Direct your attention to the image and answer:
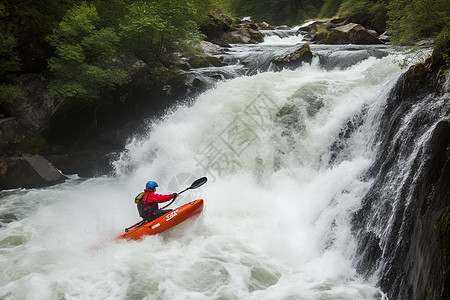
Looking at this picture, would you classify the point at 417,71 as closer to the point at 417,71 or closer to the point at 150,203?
the point at 417,71

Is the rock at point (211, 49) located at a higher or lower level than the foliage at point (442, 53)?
higher

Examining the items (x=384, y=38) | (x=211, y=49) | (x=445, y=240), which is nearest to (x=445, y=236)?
Result: (x=445, y=240)

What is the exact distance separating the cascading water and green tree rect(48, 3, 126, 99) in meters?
2.22

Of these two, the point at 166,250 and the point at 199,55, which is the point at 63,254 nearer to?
the point at 166,250

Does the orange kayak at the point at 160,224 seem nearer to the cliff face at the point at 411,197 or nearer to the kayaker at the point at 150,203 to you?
the kayaker at the point at 150,203

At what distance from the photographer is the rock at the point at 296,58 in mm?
11656

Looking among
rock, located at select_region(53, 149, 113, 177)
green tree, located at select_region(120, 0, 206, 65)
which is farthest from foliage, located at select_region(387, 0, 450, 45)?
rock, located at select_region(53, 149, 113, 177)

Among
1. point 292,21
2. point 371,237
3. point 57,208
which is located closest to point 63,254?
point 57,208

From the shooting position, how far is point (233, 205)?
22.4 feet

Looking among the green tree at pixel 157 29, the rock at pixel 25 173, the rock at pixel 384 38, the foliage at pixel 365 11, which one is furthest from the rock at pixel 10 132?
the foliage at pixel 365 11

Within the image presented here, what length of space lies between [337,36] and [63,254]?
14.0m

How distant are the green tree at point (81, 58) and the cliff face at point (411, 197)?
8.21 m

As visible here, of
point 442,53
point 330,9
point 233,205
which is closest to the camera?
point 442,53

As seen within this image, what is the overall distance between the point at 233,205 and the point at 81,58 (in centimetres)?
656
